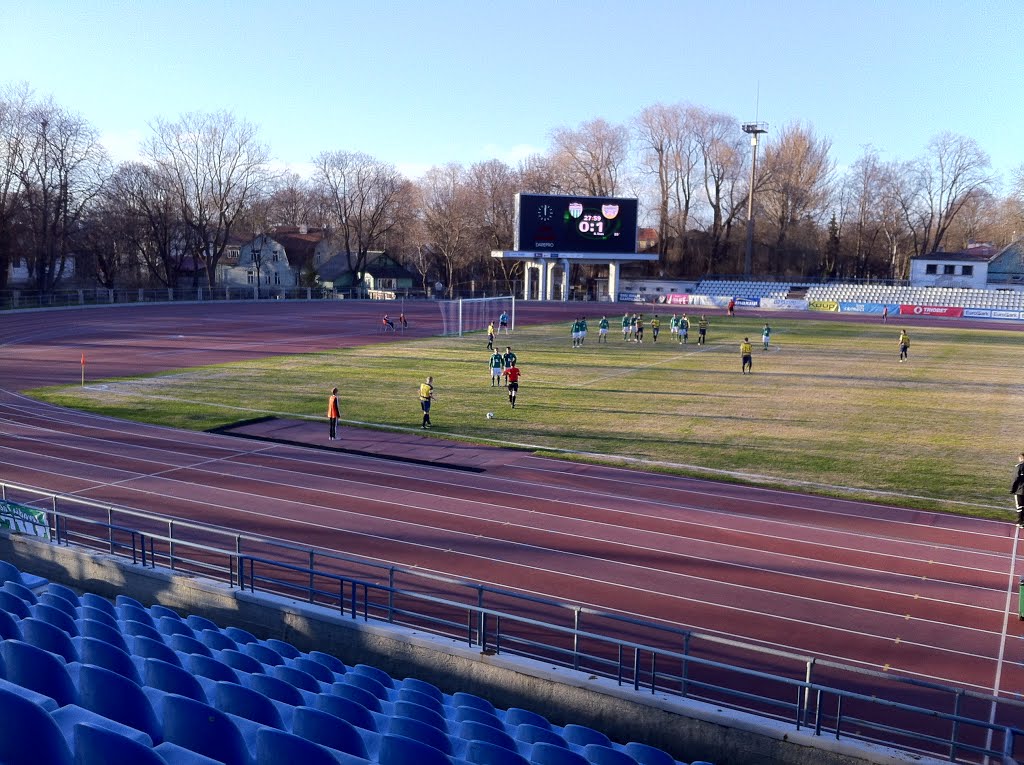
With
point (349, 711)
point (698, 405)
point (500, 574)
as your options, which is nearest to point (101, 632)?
point (349, 711)

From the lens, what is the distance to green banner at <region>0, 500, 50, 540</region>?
11.2 metres

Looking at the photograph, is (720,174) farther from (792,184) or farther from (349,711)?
(349,711)

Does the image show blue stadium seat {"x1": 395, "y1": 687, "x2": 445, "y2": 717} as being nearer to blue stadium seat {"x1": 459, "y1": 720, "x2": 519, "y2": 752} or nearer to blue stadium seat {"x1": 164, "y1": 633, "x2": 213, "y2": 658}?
blue stadium seat {"x1": 459, "y1": 720, "x2": 519, "y2": 752}

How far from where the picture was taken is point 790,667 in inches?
378

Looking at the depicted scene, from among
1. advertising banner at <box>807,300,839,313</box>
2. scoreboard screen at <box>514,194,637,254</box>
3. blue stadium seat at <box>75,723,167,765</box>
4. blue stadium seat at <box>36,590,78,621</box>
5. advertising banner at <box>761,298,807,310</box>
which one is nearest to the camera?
blue stadium seat at <box>75,723,167,765</box>

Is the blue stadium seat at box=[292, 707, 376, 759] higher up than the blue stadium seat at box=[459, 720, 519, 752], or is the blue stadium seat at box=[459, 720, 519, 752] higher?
the blue stadium seat at box=[292, 707, 376, 759]

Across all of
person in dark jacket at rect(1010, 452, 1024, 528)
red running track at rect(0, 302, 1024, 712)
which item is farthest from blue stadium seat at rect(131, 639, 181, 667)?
person in dark jacket at rect(1010, 452, 1024, 528)

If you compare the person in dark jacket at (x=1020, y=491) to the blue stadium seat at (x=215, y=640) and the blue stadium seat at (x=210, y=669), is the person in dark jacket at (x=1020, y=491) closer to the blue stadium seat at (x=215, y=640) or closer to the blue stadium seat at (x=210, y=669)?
the blue stadium seat at (x=215, y=640)

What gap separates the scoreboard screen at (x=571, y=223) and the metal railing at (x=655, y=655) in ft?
188

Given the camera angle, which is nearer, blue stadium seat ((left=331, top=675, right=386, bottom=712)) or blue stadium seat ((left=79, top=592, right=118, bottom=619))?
blue stadium seat ((left=331, top=675, right=386, bottom=712))

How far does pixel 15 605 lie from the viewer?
25.4ft

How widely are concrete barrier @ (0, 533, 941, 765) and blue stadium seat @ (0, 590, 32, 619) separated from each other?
202cm

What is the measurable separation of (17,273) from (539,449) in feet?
272

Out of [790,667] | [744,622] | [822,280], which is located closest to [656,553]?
[744,622]
